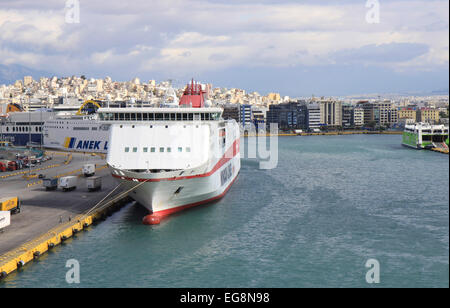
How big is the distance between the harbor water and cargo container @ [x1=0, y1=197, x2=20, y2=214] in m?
4.16

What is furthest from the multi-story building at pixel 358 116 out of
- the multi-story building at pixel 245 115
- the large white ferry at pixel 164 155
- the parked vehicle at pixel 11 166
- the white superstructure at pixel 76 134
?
the large white ferry at pixel 164 155

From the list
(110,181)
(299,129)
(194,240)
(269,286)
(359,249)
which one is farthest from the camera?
(299,129)

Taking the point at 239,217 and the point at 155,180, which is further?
the point at 239,217

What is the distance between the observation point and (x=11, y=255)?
1783 cm

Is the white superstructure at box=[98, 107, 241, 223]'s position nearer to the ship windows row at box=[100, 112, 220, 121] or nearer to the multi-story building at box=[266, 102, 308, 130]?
the ship windows row at box=[100, 112, 220, 121]

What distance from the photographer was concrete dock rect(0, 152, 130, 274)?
63.8 ft

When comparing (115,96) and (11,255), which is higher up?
(115,96)

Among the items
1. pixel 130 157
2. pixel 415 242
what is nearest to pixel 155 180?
pixel 130 157

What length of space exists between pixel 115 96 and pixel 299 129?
7639 centimetres

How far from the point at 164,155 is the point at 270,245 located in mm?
7379

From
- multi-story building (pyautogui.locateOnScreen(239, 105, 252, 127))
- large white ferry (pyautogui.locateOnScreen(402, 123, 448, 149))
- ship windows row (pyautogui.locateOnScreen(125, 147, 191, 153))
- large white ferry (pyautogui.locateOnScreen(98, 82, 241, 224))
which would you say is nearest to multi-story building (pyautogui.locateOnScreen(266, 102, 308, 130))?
multi-story building (pyautogui.locateOnScreen(239, 105, 252, 127))

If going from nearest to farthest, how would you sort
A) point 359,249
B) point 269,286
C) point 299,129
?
point 269,286 < point 359,249 < point 299,129

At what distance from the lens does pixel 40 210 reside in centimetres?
2525

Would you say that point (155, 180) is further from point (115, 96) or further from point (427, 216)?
point (115, 96)
